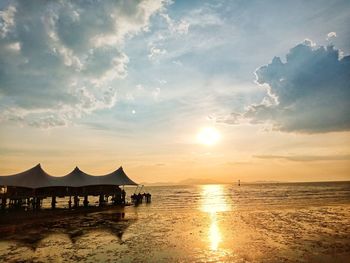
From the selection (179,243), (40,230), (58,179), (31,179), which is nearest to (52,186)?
(58,179)

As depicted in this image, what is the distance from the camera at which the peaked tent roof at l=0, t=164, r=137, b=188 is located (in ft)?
145

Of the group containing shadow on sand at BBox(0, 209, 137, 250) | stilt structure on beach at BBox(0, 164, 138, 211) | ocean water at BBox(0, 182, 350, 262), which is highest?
stilt structure on beach at BBox(0, 164, 138, 211)

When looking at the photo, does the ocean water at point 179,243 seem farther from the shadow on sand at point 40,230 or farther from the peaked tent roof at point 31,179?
the peaked tent roof at point 31,179

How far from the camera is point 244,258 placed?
1720 centimetres

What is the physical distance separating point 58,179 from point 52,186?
244 cm

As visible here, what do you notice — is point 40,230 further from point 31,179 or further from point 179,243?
point 31,179

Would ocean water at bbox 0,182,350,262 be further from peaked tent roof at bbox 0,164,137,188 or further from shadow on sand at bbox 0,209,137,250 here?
peaked tent roof at bbox 0,164,137,188

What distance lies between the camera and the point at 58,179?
48.6 m

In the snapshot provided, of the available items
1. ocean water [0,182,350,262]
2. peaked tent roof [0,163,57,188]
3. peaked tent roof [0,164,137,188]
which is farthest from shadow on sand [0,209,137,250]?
peaked tent roof [0,164,137,188]

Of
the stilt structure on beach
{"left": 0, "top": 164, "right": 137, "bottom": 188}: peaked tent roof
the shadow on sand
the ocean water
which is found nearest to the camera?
the ocean water

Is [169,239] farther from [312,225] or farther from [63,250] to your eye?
[312,225]

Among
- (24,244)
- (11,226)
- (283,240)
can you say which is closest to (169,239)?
(283,240)

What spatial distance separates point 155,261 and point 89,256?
4158mm

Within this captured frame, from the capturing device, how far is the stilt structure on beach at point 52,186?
43938mm
